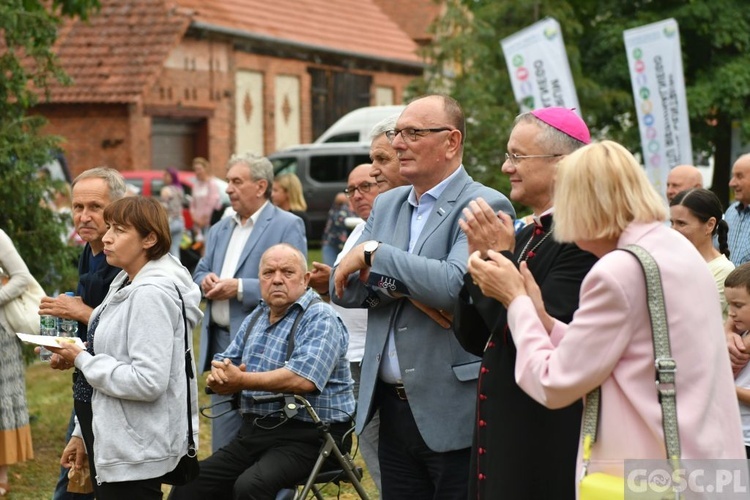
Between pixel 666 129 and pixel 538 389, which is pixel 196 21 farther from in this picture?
pixel 538 389

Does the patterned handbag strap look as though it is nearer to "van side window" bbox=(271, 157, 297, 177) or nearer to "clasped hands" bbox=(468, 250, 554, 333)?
"clasped hands" bbox=(468, 250, 554, 333)

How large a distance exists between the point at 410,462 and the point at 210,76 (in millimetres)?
24780

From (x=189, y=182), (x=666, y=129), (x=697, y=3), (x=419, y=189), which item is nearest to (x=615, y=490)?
(x=419, y=189)

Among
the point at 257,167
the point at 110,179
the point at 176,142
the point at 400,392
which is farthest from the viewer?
the point at 176,142

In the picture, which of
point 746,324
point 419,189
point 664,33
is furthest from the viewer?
point 664,33

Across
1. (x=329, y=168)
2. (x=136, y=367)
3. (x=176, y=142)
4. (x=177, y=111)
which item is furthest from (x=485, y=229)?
(x=176, y=142)

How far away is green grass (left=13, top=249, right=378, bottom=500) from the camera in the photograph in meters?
8.01

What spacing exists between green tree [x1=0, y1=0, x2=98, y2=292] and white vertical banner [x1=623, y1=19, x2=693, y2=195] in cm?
953

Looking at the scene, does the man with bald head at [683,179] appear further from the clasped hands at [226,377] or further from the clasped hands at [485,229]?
the clasped hands at [485,229]

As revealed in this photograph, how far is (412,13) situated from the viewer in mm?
40094

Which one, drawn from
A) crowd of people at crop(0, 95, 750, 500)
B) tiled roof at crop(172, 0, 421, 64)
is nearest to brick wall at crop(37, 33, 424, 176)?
tiled roof at crop(172, 0, 421, 64)

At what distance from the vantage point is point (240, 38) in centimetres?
2920

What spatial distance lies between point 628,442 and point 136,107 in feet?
78.2

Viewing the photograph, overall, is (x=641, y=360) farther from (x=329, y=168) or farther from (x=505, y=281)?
(x=329, y=168)
